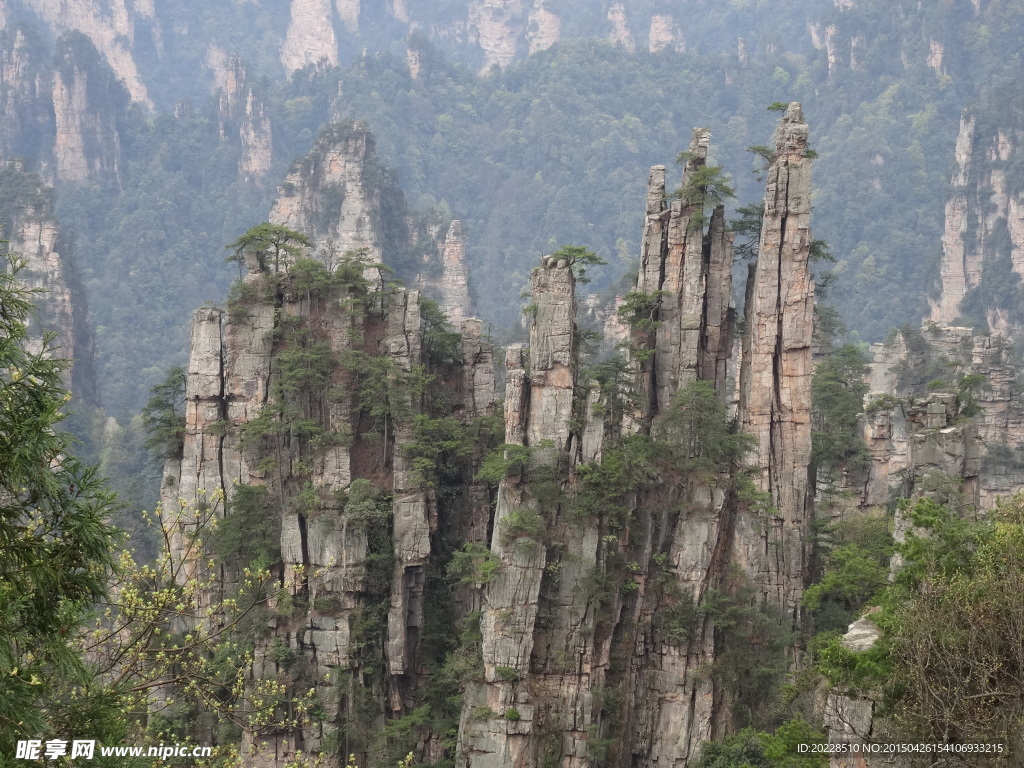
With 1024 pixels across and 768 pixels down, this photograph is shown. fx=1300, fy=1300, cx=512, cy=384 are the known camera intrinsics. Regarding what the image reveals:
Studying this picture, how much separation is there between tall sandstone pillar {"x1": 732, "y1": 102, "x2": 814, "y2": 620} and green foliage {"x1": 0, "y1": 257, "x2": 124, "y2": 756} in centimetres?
2424

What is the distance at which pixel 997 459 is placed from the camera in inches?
2165

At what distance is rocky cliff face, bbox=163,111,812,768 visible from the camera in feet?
113

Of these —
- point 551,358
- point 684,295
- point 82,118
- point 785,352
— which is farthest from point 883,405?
point 82,118

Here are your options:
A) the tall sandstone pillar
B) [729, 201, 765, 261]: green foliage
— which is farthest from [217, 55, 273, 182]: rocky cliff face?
the tall sandstone pillar

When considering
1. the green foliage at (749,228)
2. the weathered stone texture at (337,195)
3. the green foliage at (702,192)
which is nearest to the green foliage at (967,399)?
the green foliage at (749,228)

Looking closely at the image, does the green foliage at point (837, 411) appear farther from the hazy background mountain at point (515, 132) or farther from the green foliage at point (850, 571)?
the hazy background mountain at point (515, 132)

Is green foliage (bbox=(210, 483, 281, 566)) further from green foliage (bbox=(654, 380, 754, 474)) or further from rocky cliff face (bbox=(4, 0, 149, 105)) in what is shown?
rocky cliff face (bbox=(4, 0, 149, 105))

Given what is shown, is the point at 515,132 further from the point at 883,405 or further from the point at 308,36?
the point at 883,405

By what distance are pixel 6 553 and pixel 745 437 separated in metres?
24.7

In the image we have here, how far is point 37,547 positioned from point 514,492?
22.1 m

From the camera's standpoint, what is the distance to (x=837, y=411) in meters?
45.7

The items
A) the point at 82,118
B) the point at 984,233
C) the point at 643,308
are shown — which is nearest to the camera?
the point at 643,308

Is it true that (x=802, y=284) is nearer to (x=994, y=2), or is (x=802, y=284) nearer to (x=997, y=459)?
(x=997, y=459)

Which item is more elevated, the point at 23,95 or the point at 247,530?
the point at 23,95
